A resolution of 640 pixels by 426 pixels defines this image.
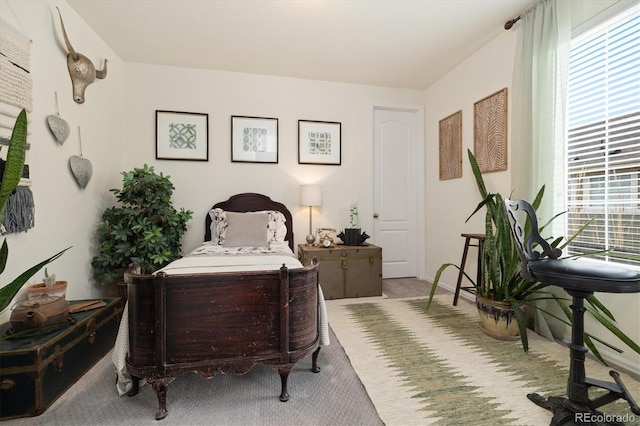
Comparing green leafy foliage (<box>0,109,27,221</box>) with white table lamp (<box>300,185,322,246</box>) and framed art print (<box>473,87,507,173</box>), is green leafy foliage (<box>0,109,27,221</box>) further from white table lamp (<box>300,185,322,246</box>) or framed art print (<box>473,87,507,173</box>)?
framed art print (<box>473,87,507,173</box>)

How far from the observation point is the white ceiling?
239 cm

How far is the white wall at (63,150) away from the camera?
2002 mm

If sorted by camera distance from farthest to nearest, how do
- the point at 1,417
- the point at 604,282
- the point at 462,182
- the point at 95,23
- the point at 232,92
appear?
the point at 232,92, the point at 462,182, the point at 95,23, the point at 1,417, the point at 604,282

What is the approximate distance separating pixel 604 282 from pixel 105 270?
3.63m

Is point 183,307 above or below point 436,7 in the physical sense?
below

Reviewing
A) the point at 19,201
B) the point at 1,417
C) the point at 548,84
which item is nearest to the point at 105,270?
the point at 19,201

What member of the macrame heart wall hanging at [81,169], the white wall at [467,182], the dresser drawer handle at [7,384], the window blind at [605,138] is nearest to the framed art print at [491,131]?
the white wall at [467,182]

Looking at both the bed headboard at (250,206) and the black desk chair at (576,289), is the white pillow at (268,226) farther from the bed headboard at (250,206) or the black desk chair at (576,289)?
the black desk chair at (576,289)

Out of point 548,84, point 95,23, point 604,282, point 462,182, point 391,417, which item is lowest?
point 391,417

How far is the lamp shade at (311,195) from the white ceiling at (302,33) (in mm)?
1505

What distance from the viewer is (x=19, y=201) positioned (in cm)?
180

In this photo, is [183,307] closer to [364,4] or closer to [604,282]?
[604,282]

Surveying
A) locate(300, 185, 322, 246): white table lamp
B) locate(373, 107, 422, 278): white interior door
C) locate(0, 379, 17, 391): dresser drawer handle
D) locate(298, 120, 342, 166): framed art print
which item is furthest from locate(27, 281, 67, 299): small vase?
locate(373, 107, 422, 278): white interior door

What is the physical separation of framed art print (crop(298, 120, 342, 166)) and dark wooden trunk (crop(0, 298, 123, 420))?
2807 mm
